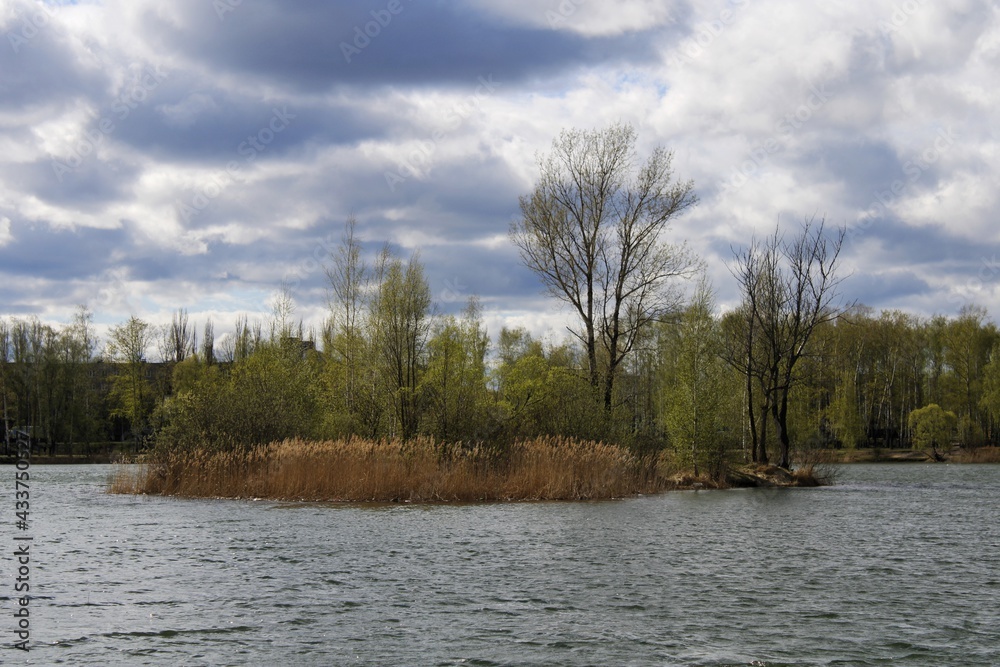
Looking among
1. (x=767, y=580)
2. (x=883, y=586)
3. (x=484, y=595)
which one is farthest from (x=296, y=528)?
(x=883, y=586)

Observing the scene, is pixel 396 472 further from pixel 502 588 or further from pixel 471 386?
pixel 502 588

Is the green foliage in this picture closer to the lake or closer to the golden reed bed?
the golden reed bed

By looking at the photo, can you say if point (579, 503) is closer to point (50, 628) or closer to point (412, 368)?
point (412, 368)

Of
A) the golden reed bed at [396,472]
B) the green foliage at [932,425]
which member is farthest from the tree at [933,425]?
the golden reed bed at [396,472]

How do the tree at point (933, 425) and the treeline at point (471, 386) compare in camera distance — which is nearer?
the treeline at point (471, 386)

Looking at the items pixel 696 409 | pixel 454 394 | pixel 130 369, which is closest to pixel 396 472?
pixel 454 394

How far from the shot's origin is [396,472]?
27000mm

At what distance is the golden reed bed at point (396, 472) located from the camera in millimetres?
27094

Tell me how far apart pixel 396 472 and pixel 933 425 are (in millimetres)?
53638

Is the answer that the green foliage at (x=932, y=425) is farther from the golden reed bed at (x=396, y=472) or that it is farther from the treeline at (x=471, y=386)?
the golden reed bed at (x=396, y=472)

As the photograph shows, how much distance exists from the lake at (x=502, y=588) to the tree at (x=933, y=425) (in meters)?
47.5

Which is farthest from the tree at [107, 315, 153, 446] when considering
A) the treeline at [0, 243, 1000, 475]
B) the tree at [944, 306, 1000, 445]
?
the tree at [944, 306, 1000, 445]

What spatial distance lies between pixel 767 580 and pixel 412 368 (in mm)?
23669

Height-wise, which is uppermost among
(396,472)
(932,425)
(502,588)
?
(932,425)
